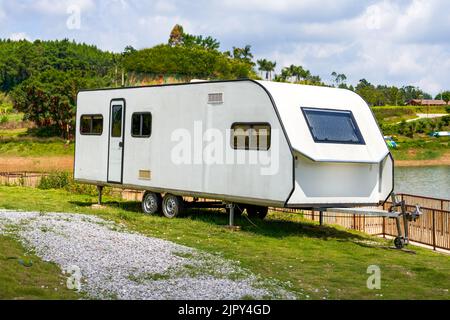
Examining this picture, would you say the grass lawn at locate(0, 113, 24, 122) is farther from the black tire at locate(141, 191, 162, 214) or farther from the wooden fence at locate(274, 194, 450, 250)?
the wooden fence at locate(274, 194, 450, 250)

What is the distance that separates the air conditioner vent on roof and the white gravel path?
3.69 meters

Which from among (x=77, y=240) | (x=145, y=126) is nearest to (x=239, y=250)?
(x=77, y=240)

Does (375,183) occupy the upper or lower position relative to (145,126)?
lower

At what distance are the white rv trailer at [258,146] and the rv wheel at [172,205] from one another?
25 millimetres

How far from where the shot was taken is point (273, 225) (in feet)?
55.3

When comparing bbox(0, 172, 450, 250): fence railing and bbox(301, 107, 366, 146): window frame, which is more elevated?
bbox(301, 107, 366, 146): window frame

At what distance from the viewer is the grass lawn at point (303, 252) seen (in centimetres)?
968

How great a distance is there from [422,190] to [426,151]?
47528mm

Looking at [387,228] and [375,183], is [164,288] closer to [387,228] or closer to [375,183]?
[375,183]

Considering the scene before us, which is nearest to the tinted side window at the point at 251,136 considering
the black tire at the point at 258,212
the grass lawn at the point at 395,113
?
the black tire at the point at 258,212

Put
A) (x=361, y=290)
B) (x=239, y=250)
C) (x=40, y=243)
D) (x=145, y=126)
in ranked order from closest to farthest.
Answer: (x=361, y=290) → (x=40, y=243) → (x=239, y=250) → (x=145, y=126)

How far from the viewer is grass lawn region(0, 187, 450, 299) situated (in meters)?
9.68

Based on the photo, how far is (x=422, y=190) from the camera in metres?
38.3

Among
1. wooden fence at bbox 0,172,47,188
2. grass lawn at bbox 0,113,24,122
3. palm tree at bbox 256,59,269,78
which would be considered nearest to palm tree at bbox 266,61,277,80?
palm tree at bbox 256,59,269,78
